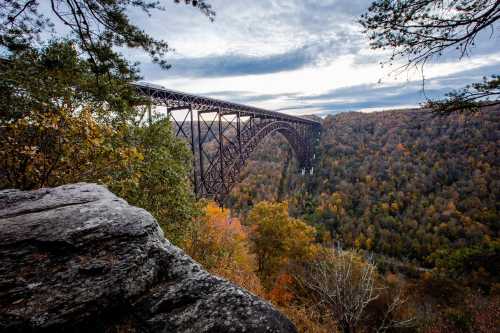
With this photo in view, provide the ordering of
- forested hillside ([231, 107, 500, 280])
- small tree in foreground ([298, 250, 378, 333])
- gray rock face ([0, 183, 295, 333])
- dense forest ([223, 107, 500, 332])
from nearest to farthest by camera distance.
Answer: gray rock face ([0, 183, 295, 333]), small tree in foreground ([298, 250, 378, 333]), dense forest ([223, 107, 500, 332]), forested hillside ([231, 107, 500, 280])

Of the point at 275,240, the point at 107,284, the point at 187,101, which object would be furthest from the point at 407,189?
the point at 107,284

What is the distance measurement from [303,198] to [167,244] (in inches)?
1989

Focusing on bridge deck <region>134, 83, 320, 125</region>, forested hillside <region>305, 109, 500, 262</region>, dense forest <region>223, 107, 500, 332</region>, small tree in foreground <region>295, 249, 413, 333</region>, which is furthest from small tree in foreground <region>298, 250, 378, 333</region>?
forested hillside <region>305, 109, 500, 262</region>

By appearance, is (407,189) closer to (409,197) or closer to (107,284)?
(409,197)

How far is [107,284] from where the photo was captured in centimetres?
227

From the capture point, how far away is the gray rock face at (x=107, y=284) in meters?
2.04

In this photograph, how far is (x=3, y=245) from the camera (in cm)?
234

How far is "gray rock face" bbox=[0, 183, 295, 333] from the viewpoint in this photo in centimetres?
204

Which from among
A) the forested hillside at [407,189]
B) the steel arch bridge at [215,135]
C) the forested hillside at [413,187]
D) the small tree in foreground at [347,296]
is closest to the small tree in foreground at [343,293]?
the small tree in foreground at [347,296]

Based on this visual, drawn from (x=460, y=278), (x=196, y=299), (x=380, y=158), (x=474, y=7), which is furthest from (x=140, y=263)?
(x=380, y=158)

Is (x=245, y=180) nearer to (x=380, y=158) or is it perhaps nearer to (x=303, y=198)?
(x=303, y=198)

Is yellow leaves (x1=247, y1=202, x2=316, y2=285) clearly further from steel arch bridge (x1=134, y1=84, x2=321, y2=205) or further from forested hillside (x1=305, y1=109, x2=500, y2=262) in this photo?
forested hillside (x1=305, y1=109, x2=500, y2=262)

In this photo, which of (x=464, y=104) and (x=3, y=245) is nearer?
(x=3, y=245)

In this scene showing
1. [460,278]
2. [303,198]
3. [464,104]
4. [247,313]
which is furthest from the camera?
[303,198]
